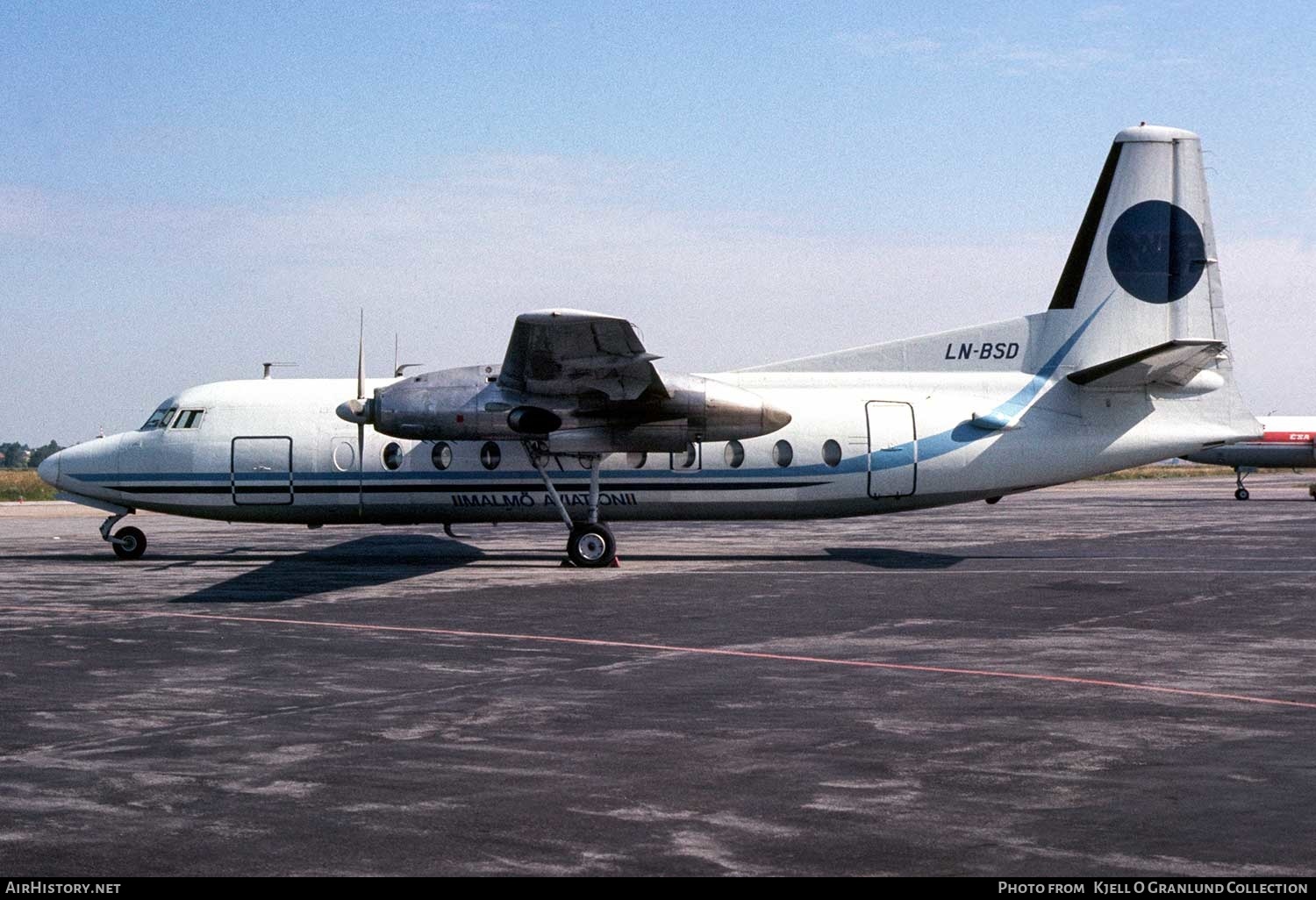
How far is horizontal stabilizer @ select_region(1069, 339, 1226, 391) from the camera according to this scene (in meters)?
22.0

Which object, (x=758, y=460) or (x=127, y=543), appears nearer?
(x=758, y=460)

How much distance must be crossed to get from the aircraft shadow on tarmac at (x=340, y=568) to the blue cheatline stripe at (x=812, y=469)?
5.52 ft

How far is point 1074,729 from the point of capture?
958 cm

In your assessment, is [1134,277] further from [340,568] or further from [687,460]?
[340,568]

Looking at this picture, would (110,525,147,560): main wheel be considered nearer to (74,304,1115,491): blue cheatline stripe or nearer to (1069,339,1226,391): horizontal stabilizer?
(74,304,1115,491): blue cheatline stripe

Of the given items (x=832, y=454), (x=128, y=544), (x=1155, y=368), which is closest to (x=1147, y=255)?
(x=1155, y=368)

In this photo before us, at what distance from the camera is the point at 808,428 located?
2434 cm

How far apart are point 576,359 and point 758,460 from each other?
14.9 ft

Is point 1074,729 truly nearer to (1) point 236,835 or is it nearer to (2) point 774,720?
(2) point 774,720

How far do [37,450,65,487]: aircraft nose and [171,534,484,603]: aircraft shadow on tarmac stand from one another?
4.57m

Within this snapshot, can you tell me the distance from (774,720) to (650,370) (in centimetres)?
1256

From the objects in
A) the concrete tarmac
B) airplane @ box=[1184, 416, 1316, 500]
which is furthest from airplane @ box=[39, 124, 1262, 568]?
airplane @ box=[1184, 416, 1316, 500]

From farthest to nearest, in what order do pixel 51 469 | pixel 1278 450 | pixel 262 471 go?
pixel 1278 450
pixel 51 469
pixel 262 471

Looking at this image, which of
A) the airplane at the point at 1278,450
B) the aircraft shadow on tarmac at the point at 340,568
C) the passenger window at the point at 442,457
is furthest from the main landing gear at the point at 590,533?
the airplane at the point at 1278,450
